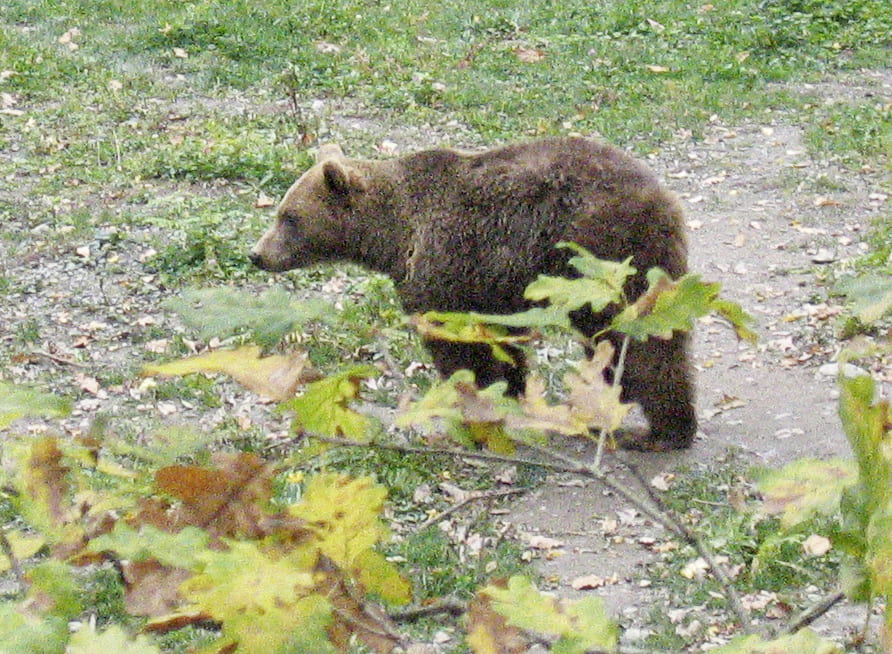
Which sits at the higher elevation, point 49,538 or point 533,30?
point 49,538

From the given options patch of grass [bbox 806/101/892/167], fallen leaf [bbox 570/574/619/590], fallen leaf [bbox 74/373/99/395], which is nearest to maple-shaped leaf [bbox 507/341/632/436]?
fallen leaf [bbox 570/574/619/590]

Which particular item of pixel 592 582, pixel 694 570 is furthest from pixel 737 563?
pixel 592 582

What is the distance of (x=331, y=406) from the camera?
1.52m

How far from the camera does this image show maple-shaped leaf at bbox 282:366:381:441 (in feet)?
4.93

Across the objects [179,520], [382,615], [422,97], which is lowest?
[422,97]

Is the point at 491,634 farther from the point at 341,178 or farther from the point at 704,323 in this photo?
the point at 704,323

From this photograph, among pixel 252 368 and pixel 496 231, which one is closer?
pixel 252 368

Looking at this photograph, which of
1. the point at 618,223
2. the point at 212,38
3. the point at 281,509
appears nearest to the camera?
the point at 281,509

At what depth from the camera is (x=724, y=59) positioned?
11.9 meters

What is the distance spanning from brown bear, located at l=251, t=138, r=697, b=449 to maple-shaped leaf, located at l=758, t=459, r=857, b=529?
386cm

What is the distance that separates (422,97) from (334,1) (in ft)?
8.34

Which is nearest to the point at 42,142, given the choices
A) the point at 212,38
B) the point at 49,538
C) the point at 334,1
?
the point at 212,38

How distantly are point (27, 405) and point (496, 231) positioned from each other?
441cm

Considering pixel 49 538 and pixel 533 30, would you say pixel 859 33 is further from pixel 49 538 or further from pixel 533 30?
pixel 49 538
